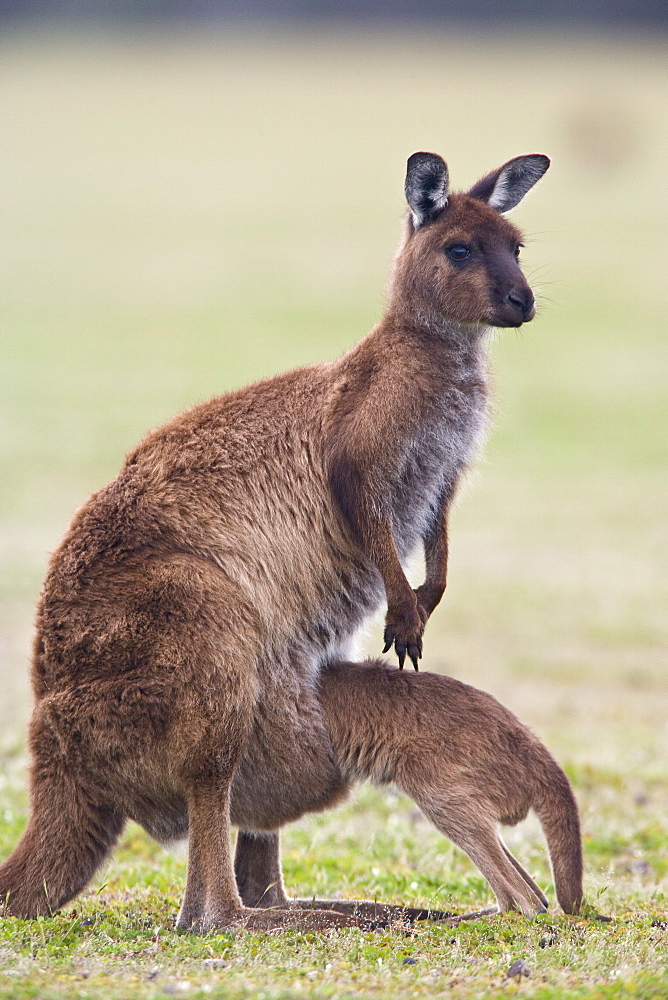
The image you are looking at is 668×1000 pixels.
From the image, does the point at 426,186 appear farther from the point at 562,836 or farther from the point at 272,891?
the point at 272,891

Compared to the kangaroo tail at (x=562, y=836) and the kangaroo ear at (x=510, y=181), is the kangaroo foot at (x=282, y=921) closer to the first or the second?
the kangaroo tail at (x=562, y=836)

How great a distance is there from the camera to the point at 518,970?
435 cm

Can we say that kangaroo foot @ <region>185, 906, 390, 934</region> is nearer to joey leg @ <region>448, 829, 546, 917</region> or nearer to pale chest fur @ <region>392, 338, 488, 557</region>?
joey leg @ <region>448, 829, 546, 917</region>

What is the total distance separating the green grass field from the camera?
4.82 m

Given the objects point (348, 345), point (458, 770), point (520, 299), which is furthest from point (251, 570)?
point (348, 345)

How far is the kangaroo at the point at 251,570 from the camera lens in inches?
197

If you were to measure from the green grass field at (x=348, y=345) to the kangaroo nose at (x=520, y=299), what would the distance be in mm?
653

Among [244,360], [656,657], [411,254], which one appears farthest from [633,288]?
[411,254]

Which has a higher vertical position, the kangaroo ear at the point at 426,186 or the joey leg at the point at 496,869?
the kangaroo ear at the point at 426,186

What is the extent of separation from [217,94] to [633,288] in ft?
100

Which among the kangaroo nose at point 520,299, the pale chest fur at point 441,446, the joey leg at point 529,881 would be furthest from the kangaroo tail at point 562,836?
the kangaroo nose at point 520,299

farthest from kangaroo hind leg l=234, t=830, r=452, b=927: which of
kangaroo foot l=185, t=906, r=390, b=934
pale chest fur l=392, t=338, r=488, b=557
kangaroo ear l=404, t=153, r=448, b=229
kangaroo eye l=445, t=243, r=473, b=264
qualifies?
kangaroo ear l=404, t=153, r=448, b=229

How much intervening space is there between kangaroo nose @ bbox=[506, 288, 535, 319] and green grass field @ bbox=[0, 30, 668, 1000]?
65 cm

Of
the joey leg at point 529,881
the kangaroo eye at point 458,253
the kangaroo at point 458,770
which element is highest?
the kangaroo eye at point 458,253
